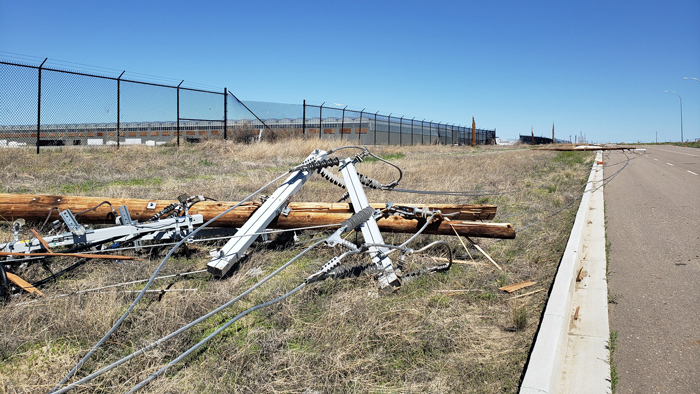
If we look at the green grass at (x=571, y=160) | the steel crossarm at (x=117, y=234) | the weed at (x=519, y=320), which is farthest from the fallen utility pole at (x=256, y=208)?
the green grass at (x=571, y=160)

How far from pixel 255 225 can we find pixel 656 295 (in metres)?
3.90

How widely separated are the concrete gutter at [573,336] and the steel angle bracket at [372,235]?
1296 mm

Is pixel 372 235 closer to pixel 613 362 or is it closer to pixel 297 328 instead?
pixel 297 328

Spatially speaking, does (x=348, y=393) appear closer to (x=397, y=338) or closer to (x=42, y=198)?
(x=397, y=338)

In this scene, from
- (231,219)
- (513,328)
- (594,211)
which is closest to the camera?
(513,328)

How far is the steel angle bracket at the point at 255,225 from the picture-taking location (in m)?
3.93

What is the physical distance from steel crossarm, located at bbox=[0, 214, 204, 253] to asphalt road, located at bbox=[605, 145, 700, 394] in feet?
12.9

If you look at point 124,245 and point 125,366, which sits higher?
point 124,245

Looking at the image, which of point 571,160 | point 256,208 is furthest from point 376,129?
point 256,208

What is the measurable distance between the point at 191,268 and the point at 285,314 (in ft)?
5.14

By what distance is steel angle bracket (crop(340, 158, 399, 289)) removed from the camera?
13.2 feet

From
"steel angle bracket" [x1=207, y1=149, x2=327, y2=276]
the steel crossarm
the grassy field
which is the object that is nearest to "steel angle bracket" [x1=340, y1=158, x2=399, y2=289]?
Result: the grassy field

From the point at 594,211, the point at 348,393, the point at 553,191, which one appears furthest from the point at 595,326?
the point at 553,191

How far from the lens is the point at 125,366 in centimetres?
272
